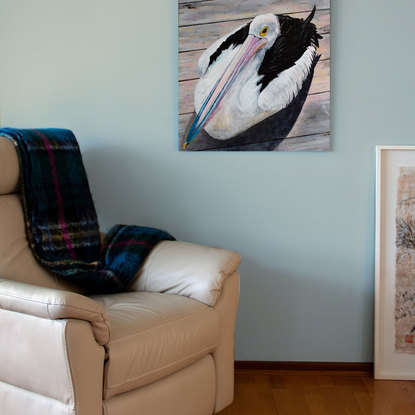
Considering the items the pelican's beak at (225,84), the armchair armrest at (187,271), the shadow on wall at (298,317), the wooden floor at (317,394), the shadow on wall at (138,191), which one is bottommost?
the wooden floor at (317,394)

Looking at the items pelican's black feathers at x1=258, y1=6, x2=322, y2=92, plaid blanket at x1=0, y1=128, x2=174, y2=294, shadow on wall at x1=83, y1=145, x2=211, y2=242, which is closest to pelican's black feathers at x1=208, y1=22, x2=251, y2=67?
pelican's black feathers at x1=258, y1=6, x2=322, y2=92

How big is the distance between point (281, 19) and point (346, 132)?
0.56 meters

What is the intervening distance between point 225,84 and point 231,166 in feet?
1.18

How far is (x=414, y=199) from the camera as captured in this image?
2.56m

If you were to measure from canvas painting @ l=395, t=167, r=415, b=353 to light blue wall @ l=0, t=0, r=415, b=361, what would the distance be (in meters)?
0.12

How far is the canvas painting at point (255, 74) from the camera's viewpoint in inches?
99.5

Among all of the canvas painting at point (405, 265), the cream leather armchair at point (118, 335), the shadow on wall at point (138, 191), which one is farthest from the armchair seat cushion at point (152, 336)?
the canvas painting at point (405, 265)

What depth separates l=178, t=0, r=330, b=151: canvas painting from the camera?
2527mm

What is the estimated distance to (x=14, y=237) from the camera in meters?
2.14

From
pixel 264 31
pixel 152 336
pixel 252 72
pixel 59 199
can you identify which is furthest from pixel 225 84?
pixel 152 336

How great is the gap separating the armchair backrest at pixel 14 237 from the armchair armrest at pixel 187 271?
0.95ft

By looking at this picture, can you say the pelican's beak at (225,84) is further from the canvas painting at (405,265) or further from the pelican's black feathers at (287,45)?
the canvas painting at (405,265)

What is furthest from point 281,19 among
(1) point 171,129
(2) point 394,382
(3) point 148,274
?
(2) point 394,382

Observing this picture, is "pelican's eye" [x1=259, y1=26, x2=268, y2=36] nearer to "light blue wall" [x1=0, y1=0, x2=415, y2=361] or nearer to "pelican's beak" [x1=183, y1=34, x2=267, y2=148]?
"pelican's beak" [x1=183, y1=34, x2=267, y2=148]
